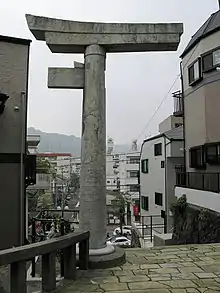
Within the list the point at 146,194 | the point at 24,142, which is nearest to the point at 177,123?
the point at 146,194

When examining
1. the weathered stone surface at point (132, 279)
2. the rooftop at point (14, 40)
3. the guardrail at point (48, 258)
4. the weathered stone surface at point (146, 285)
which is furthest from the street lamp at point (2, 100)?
the weathered stone surface at point (146, 285)

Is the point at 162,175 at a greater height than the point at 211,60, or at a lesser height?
lesser

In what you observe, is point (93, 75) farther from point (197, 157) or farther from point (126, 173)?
point (126, 173)

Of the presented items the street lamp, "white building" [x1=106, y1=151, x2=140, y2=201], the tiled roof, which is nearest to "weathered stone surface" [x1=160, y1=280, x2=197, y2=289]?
the street lamp

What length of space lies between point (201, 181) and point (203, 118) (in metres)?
2.87

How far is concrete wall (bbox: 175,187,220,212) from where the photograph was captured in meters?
12.5

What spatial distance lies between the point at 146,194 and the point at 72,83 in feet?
77.9

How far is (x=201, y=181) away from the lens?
15.2 meters

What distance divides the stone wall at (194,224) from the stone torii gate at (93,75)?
22.7ft

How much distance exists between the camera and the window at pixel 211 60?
14.8m

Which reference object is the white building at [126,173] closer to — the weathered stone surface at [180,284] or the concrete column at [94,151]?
the concrete column at [94,151]

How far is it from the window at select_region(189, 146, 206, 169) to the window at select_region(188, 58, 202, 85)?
130 inches

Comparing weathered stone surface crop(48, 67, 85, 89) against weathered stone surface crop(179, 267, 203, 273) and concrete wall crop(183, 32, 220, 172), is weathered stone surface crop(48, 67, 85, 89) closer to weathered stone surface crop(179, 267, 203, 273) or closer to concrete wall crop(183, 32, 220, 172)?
weathered stone surface crop(179, 267, 203, 273)

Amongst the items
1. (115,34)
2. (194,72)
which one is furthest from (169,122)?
(115,34)
